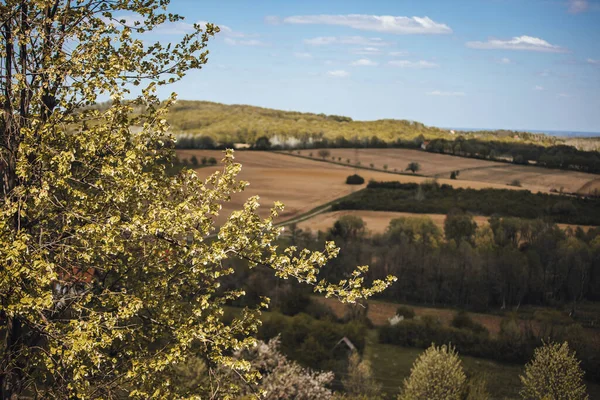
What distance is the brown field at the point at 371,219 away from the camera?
214ft

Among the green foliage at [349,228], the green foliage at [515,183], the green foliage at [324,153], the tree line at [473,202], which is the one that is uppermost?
the green foliage at [324,153]

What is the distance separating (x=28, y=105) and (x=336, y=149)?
299 feet

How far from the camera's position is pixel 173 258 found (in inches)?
280

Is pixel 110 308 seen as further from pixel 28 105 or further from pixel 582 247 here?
pixel 582 247

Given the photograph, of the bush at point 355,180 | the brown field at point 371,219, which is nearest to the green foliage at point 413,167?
the bush at point 355,180

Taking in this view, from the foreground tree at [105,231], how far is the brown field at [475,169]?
74.4m

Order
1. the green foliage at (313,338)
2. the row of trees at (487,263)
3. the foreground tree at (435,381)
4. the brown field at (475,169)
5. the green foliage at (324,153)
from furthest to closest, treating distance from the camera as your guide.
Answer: the green foliage at (324,153) < the brown field at (475,169) < the row of trees at (487,263) < the green foliage at (313,338) < the foreground tree at (435,381)

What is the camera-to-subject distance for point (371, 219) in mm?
70500

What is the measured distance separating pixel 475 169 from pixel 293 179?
2909cm

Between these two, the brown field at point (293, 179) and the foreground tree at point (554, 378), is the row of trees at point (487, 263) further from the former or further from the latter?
the foreground tree at point (554, 378)

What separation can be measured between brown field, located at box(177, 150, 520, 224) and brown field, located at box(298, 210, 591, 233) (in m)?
2.41

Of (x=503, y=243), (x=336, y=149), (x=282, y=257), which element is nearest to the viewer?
(x=282, y=257)

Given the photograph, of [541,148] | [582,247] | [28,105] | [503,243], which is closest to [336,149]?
[541,148]

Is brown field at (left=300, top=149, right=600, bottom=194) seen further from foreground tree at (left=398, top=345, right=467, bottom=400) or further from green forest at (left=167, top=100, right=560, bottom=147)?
foreground tree at (left=398, top=345, right=467, bottom=400)
